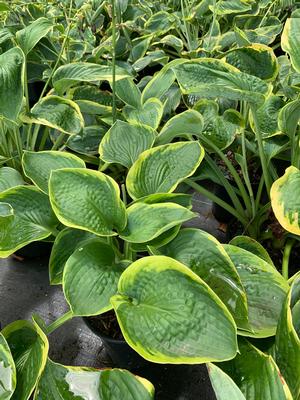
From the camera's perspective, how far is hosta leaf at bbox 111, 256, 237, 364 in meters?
0.47

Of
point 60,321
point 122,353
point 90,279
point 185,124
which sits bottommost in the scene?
point 122,353

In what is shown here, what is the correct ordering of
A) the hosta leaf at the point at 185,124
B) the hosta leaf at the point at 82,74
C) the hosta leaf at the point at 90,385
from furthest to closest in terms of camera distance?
the hosta leaf at the point at 82,74, the hosta leaf at the point at 185,124, the hosta leaf at the point at 90,385

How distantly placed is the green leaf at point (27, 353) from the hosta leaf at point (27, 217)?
13 centimetres

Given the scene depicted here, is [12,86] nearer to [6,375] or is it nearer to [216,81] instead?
[216,81]

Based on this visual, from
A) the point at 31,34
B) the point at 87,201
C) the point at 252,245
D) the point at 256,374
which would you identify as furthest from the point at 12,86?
the point at 256,374

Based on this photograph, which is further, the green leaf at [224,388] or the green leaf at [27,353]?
the green leaf at [27,353]

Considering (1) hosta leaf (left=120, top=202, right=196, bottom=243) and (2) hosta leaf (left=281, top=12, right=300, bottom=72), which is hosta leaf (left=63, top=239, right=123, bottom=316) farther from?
(2) hosta leaf (left=281, top=12, right=300, bottom=72)

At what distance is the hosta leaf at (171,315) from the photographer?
0.47 metres

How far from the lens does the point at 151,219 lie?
61cm

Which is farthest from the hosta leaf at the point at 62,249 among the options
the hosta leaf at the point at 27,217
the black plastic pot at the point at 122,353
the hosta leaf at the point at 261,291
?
the hosta leaf at the point at 261,291

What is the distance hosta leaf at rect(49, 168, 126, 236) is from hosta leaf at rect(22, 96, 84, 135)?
244 millimetres

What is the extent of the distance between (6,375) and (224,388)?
295mm

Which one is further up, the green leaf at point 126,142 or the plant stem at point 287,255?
the green leaf at point 126,142

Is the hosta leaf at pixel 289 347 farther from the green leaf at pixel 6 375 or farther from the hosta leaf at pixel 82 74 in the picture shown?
the hosta leaf at pixel 82 74
